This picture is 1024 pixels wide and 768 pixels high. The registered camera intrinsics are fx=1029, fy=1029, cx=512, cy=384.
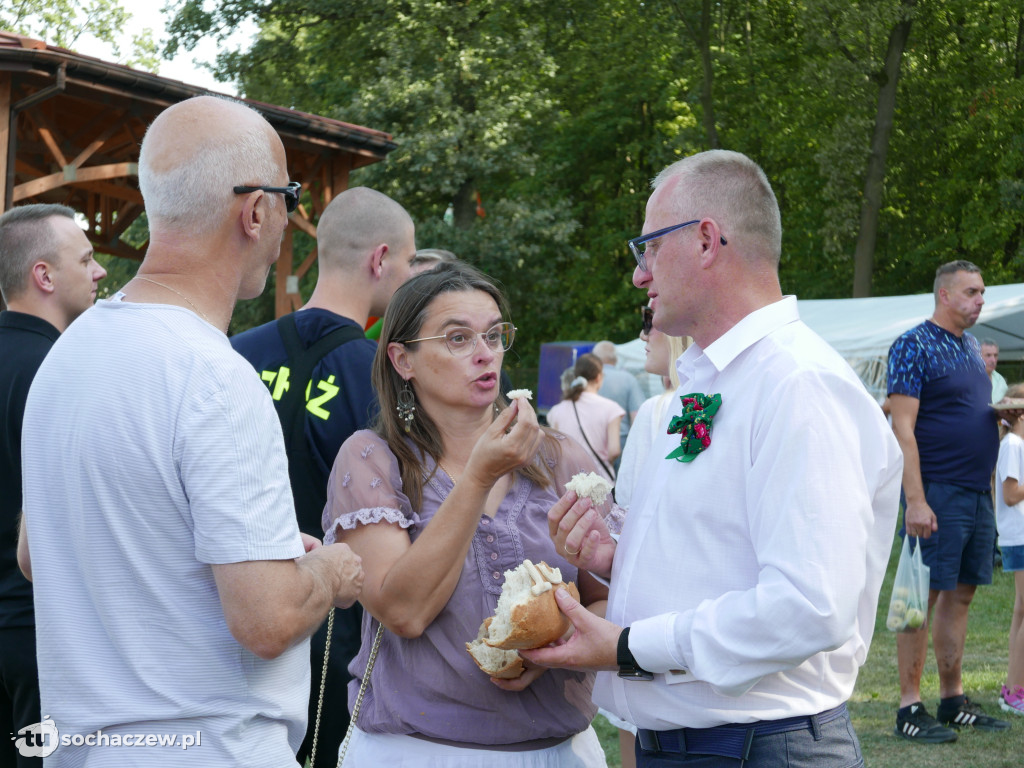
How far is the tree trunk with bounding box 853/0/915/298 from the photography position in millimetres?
21781

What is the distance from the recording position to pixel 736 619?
1.92m

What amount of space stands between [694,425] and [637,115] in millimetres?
26970

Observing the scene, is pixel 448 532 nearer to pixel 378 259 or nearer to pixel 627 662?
pixel 627 662

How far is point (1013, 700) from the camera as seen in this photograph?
6141mm

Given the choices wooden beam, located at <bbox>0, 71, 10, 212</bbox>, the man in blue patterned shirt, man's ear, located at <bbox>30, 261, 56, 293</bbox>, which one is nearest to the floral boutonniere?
man's ear, located at <bbox>30, 261, 56, 293</bbox>

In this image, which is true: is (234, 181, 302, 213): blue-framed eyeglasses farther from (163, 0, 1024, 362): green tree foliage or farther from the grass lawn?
(163, 0, 1024, 362): green tree foliage

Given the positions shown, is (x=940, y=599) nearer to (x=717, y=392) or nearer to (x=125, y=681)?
(x=717, y=392)

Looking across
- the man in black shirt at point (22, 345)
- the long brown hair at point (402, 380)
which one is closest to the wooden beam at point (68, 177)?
the man in black shirt at point (22, 345)

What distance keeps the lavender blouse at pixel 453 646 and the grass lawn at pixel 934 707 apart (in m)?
3.35

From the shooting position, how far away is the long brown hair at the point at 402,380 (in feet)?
8.81

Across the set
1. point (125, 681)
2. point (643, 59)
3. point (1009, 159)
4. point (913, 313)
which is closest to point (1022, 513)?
point (125, 681)

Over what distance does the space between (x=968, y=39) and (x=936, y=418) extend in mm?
20904

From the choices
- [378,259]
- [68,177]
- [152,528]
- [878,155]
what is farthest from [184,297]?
[878,155]

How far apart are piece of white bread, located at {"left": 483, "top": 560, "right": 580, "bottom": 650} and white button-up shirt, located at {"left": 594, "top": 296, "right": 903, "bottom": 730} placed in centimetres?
16
